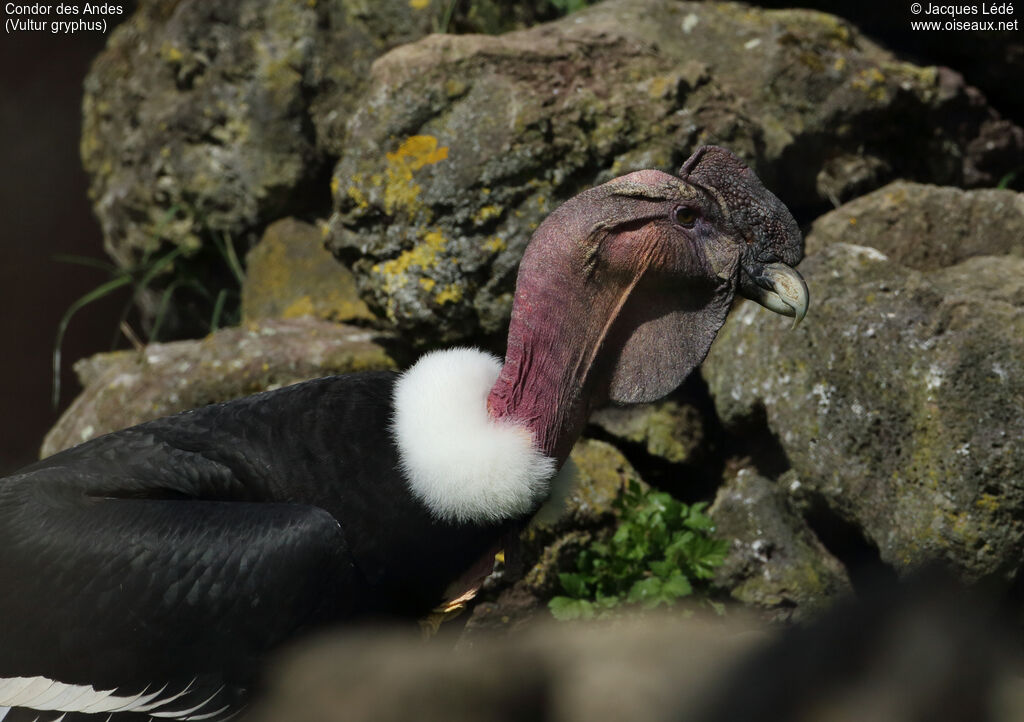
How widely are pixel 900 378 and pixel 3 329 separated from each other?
544 cm

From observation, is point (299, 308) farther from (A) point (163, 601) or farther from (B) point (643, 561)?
(A) point (163, 601)

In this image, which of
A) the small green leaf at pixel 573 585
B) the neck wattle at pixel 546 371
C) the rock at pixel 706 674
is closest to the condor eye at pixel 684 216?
the neck wattle at pixel 546 371

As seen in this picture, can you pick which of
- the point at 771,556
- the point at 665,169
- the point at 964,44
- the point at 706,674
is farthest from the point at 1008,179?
the point at 706,674

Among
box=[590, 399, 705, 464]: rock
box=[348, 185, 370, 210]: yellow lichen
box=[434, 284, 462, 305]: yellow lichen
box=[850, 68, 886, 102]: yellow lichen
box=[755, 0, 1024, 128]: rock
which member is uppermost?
box=[755, 0, 1024, 128]: rock

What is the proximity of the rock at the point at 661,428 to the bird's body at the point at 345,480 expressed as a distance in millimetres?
1468

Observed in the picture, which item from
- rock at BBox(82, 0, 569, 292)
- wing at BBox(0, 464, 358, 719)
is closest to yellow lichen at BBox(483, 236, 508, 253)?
rock at BBox(82, 0, 569, 292)

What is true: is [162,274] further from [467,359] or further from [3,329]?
[467,359]

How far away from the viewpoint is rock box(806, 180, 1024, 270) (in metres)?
4.02

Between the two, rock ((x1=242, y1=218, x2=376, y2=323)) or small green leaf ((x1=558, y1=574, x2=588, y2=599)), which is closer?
small green leaf ((x1=558, y1=574, x2=588, y2=599))

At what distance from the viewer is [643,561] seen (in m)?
3.90

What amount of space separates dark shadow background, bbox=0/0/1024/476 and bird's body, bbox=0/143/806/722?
3.90 metres

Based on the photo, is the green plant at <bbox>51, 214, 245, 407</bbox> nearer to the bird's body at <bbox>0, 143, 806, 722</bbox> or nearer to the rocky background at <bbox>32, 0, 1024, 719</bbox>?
the rocky background at <bbox>32, 0, 1024, 719</bbox>

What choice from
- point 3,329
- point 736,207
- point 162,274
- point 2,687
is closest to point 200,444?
point 2,687

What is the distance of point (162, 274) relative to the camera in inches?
235
